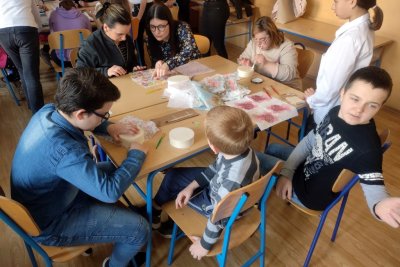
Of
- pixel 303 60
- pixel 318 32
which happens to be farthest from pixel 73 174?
pixel 318 32

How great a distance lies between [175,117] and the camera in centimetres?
150

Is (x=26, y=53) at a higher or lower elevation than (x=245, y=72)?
Result: lower

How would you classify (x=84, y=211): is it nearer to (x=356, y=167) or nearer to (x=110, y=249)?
(x=110, y=249)

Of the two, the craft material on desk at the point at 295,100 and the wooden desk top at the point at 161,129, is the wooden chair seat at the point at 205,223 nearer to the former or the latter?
the wooden desk top at the point at 161,129

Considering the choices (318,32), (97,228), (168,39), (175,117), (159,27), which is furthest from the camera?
(318,32)

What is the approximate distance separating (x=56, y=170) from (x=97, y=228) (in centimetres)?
31

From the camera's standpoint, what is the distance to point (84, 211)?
1.24m

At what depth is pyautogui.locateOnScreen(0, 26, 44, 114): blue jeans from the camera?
2402mm

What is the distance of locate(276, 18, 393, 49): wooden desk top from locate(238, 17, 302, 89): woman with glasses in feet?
3.70

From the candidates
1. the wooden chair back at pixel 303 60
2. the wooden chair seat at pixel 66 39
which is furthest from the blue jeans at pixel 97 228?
the wooden chair seat at pixel 66 39

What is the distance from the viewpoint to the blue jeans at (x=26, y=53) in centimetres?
240

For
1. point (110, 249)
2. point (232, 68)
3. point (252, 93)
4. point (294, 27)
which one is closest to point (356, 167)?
point (252, 93)

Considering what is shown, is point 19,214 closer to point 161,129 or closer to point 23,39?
point 161,129

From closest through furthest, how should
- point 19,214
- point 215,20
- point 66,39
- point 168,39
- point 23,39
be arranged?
point 19,214
point 168,39
point 23,39
point 66,39
point 215,20
